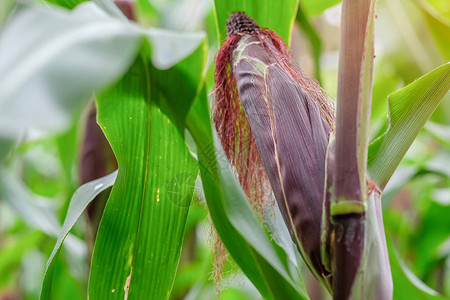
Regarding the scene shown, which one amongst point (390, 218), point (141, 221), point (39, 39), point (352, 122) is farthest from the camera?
point (390, 218)

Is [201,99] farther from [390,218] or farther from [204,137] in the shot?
[390,218]

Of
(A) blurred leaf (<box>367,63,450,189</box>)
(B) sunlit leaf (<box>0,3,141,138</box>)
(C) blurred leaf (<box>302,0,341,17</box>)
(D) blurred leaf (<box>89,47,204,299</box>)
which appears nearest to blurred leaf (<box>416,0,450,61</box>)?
(C) blurred leaf (<box>302,0,341,17</box>)

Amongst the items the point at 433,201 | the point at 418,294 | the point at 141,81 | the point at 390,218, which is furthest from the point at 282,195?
the point at 390,218

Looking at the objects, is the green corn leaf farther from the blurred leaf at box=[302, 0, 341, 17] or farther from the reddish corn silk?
the reddish corn silk

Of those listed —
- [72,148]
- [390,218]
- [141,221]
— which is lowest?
[390,218]

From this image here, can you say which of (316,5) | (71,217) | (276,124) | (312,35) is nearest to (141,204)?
(71,217)

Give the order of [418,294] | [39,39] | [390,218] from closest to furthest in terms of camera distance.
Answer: [39,39] → [418,294] → [390,218]

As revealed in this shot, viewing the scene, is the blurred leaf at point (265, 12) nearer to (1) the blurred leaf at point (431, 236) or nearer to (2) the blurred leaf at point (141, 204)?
(2) the blurred leaf at point (141, 204)

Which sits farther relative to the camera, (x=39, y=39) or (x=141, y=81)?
(x=141, y=81)
